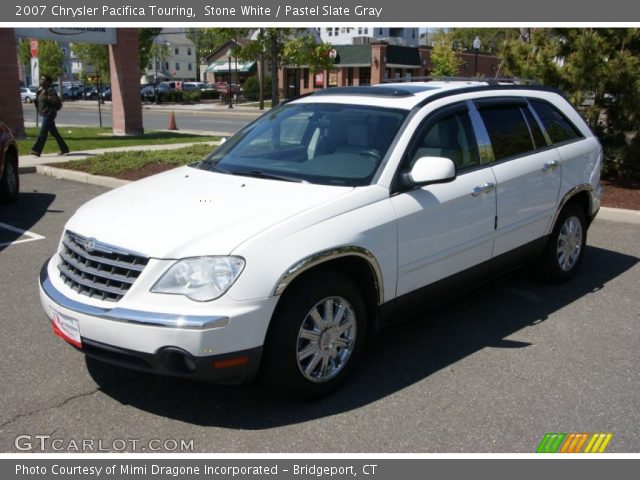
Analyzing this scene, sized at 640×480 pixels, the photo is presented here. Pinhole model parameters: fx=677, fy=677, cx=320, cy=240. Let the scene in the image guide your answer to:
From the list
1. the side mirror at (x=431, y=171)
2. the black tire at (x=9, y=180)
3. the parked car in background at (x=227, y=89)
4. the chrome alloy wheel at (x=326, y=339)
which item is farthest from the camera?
the parked car in background at (x=227, y=89)

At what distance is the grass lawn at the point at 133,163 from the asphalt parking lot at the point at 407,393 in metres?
6.64

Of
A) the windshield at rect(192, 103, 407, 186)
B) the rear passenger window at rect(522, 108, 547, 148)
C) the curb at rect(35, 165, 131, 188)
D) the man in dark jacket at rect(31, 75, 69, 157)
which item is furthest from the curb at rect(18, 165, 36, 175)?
the rear passenger window at rect(522, 108, 547, 148)

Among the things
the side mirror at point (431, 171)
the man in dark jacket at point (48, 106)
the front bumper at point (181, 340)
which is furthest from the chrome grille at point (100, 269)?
the man in dark jacket at point (48, 106)

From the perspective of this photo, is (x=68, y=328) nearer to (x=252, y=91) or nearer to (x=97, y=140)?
(x=97, y=140)

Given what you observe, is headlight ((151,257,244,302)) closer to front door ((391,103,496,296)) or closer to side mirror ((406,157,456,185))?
front door ((391,103,496,296))

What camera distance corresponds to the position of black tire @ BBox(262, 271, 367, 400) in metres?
3.65

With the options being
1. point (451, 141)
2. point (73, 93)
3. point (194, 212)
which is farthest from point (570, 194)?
point (73, 93)

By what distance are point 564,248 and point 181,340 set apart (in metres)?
3.98

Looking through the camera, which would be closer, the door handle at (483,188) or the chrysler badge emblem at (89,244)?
the chrysler badge emblem at (89,244)

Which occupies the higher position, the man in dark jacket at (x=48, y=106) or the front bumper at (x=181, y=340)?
the man in dark jacket at (x=48, y=106)

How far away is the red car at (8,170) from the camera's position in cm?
935

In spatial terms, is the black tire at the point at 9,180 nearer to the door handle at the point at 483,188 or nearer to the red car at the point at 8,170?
the red car at the point at 8,170

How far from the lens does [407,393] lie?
413 cm

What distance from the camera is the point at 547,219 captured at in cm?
567
